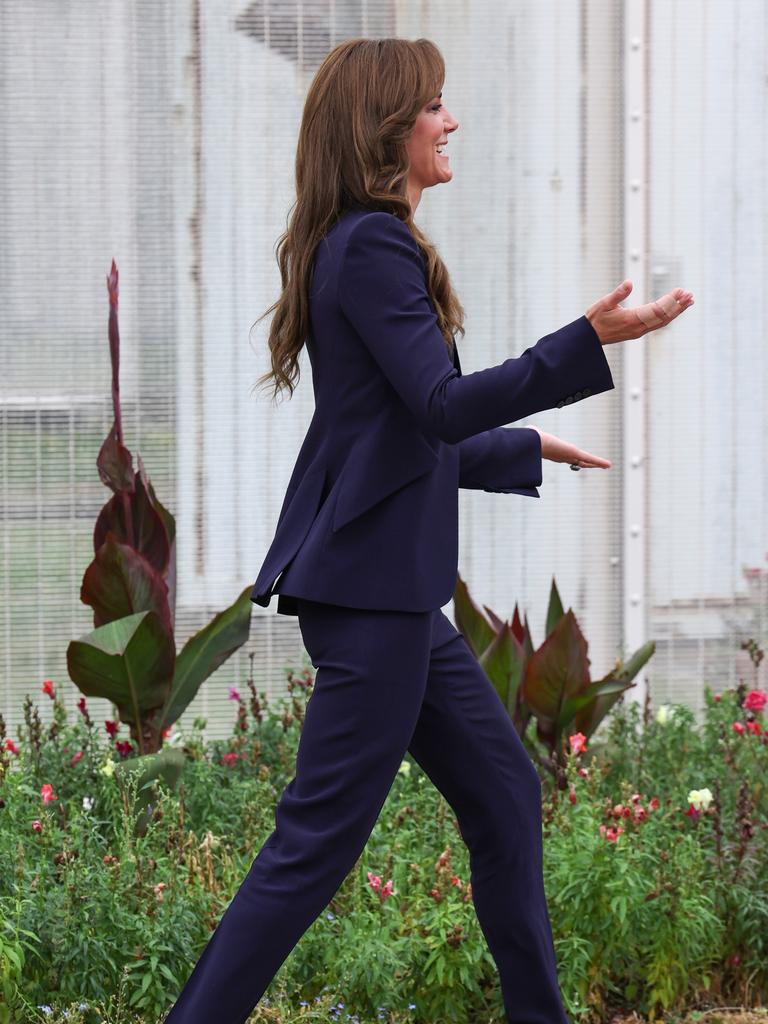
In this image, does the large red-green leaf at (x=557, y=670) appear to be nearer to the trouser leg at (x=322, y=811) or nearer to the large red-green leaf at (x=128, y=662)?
the large red-green leaf at (x=128, y=662)

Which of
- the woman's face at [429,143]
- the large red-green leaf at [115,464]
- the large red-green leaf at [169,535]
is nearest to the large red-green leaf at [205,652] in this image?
the large red-green leaf at [169,535]

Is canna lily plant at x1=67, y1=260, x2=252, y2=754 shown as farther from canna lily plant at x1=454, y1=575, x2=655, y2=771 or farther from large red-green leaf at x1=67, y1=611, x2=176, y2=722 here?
canna lily plant at x1=454, y1=575, x2=655, y2=771

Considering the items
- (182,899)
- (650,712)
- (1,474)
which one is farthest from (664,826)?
(1,474)

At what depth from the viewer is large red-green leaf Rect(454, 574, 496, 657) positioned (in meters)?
3.83

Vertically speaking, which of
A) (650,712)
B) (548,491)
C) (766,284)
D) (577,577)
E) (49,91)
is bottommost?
(650,712)

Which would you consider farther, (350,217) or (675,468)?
(675,468)

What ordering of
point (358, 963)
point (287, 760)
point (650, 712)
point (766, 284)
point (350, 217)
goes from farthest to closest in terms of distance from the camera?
point (766, 284)
point (650, 712)
point (287, 760)
point (358, 963)
point (350, 217)

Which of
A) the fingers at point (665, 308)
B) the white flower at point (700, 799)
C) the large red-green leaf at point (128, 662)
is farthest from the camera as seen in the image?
the large red-green leaf at point (128, 662)

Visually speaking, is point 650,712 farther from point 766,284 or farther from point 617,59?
point 617,59

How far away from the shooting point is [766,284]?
14.5ft

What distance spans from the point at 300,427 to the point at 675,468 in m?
1.19

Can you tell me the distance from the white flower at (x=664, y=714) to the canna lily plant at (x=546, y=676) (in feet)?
→ 0.72

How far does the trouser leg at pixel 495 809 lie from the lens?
2.38 metres

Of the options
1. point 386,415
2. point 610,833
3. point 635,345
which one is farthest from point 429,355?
point 635,345
